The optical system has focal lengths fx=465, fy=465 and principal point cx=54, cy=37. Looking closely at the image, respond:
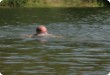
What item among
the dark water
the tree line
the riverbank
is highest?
the dark water

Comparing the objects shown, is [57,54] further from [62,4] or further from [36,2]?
[36,2]

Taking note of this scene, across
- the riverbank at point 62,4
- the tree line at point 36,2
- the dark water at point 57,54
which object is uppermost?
the dark water at point 57,54

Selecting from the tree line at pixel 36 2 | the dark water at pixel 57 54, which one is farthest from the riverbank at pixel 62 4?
the dark water at pixel 57 54

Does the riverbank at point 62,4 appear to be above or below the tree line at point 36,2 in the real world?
below

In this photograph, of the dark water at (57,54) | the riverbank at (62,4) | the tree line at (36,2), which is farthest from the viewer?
the riverbank at (62,4)

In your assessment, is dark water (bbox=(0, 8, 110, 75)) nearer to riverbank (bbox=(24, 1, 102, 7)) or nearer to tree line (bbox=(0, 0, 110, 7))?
tree line (bbox=(0, 0, 110, 7))

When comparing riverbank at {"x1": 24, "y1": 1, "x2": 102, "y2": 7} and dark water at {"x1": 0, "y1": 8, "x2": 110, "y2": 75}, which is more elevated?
dark water at {"x1": 0, "y1": 8, "x2": 110, "y2": 75}

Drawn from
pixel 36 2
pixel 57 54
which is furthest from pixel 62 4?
pixel 57 54

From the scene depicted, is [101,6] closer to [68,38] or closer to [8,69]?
[68,38]

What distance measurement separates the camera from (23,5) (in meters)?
67.8

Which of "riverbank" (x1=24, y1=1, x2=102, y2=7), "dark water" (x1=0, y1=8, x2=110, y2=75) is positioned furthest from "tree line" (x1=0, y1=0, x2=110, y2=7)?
"dark water" (x1=0, y1=8, x2=110, y2=75)

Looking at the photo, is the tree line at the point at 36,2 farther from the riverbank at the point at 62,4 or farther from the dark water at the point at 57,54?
the dark water at the point at 57,54

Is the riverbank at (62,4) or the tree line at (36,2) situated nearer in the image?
the tree line at (36,2)

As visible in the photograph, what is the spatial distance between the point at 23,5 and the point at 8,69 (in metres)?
53.5
